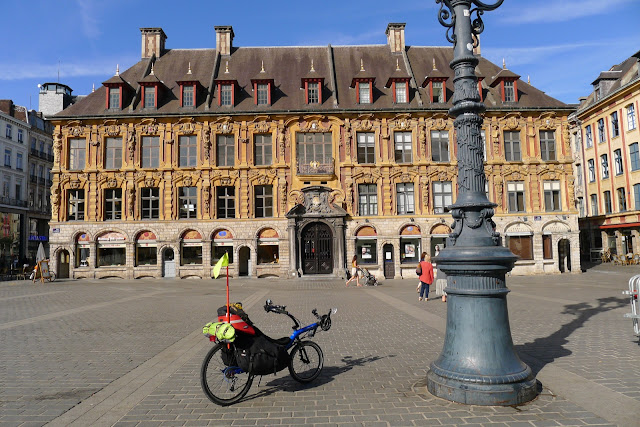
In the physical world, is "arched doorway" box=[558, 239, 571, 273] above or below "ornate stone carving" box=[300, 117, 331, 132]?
below

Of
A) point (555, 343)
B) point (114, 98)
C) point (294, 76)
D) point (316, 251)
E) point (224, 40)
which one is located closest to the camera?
point (555, 343)

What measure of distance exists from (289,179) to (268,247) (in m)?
4.87

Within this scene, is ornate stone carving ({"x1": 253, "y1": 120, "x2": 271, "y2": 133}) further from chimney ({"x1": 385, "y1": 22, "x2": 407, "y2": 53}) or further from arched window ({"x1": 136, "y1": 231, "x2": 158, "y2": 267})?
chimney ({"x1": 385, "y1": 22, "x2": 407, "y2": 53})

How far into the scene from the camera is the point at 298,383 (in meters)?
5.89

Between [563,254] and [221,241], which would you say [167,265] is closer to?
[221,241]

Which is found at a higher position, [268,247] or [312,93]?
[312,93]

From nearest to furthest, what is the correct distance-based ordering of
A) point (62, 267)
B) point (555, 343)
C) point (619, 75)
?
point (555, 343)
point (62, 267)
point (619, 75)

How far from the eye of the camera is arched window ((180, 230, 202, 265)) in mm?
28969

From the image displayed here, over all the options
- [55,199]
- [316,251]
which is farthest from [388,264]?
[55,199]

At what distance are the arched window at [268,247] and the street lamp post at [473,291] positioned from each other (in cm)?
2379

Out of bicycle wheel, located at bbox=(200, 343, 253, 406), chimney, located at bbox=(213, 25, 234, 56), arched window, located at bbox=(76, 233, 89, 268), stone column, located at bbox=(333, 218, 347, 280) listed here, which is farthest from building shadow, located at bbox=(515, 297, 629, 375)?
chimney, located at bbox=(213, 25, 234, 56)

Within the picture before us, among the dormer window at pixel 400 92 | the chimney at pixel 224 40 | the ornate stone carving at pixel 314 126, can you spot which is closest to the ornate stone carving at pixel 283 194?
the ornate stone carving at pixel 314 126

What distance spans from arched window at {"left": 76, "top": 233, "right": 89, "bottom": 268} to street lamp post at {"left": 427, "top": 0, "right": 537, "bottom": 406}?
29627 millimetres

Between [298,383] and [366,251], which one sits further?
[366,251]
